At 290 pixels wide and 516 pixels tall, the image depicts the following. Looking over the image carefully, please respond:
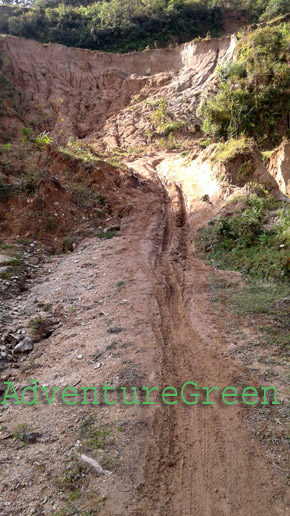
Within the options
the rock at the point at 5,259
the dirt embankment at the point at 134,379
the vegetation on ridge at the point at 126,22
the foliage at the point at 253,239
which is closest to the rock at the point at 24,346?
the dirt embankment at the point at 134,379

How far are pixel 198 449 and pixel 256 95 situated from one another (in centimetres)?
1235

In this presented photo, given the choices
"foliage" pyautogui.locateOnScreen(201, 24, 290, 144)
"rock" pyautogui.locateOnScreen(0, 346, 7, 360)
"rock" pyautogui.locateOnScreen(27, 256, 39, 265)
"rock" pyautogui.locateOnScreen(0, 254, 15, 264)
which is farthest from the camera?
"foliage" pyautogui.locateOnScreen(201, 24, 290, 144)

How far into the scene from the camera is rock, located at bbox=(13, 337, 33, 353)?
4406 mm

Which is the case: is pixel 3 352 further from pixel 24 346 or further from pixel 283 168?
pixel 283 168

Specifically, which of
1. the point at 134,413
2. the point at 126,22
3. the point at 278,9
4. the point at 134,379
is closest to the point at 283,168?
the point at 134,379

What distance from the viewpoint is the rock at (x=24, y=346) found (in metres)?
4.41

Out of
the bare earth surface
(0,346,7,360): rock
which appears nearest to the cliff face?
the bare earth surface

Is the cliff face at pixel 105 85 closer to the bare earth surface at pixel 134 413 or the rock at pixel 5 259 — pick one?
the rock at pixel 5 259

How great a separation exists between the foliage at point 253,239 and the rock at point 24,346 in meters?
3.54

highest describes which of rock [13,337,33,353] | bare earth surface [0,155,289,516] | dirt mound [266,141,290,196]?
dirt mound [266,141,290,196]

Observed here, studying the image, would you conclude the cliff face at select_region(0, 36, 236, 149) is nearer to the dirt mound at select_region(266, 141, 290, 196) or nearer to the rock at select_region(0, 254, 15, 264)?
the dirt mound at select_region(266, 141, 290, 196)

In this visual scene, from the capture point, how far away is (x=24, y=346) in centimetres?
446

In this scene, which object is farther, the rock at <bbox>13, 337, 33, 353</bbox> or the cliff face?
the cliff face

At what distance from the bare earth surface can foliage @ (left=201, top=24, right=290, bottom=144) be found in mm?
7260
